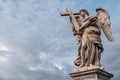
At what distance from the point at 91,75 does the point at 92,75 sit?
0.05 metres

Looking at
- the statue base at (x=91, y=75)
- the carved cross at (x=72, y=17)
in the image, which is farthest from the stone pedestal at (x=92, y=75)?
the carved cross at (x=72, y=17)

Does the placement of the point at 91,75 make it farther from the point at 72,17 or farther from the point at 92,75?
the point at 72,17

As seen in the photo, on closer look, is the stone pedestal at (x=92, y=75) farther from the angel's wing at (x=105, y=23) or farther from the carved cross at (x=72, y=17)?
the carved cross at (x=72, y=17)

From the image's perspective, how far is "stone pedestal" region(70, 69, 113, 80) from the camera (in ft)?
60.8

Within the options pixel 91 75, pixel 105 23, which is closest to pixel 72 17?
pixel 105 23

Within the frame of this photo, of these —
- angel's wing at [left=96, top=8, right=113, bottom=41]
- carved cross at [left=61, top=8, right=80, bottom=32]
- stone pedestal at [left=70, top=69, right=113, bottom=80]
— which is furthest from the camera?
carved cross at [left=61, top=8, right=80, bottom=32]

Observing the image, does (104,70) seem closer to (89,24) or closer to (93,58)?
(93,58)

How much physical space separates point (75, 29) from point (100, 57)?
1.92 metres

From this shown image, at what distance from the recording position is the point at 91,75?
18641 mm

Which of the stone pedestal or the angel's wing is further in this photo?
the angel's wing

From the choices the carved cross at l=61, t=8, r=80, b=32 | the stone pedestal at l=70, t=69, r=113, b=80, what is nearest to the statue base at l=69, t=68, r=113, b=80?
the stone pedestal at l=70, t=69, r=113, b=80

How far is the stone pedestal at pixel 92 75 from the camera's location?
18.5 m

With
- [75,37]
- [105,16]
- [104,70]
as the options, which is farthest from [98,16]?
[104,70]

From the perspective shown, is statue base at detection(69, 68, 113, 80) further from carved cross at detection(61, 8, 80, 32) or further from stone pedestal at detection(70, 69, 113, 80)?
carved cross at detection(61, 8, 80, 32)
